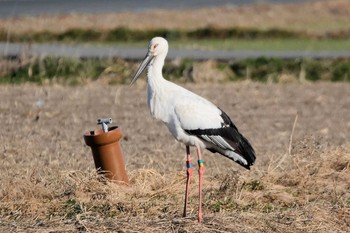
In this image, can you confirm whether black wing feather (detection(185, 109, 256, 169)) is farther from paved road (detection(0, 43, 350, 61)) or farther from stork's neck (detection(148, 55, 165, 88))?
paved road (detection(0, 43, 350, 61))

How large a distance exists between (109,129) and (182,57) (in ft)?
41.8

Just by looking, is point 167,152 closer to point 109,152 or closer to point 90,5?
point 109,152

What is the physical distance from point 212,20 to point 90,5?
10.4 metres

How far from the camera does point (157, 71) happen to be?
9875mm

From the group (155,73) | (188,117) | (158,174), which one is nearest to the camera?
(188,117)

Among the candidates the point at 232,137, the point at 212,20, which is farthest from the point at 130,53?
the point at 232,137

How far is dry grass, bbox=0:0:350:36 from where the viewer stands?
104 feet

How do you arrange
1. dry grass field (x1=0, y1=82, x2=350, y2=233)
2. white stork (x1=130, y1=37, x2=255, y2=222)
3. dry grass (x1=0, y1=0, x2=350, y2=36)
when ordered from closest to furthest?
dry grass field (x1=0, y1=82, x2=350, y2=233)
white stork (x1=130, y1=37, x2=255, y2=222)
dry grass (x1=0, y1=0, x2=350, y2=36)

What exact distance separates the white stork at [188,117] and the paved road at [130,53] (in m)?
12.5

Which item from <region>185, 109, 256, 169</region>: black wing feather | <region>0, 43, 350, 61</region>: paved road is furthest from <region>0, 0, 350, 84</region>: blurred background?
<region>185, 109, 256, 169</region>: black wing feather

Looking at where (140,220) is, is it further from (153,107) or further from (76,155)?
(76,155)

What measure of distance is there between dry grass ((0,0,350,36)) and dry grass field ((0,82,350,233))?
12049mm

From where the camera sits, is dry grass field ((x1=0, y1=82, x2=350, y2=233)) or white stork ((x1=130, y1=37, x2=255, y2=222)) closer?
dry grass field ((x1=0, y1=82, x2=350, y2=233))

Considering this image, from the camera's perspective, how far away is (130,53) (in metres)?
25.4
